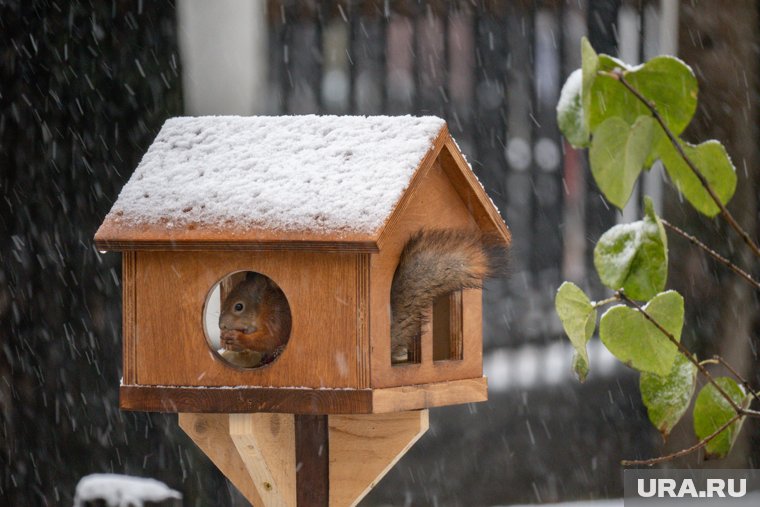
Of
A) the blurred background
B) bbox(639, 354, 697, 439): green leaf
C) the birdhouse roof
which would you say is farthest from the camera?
the blurred background

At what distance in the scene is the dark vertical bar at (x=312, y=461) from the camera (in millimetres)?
1666

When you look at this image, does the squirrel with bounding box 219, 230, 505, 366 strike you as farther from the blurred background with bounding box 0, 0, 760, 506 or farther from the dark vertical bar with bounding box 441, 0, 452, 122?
the dark vertical bar with bounding box 441, 0, 452, 122

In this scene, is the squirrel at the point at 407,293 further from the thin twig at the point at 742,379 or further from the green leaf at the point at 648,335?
the green leaf at the point at 648,335

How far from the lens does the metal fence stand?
3268 millimetres

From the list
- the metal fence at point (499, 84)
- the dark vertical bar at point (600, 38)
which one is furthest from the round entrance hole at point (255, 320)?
the dark vertical bar at point (600, 38)

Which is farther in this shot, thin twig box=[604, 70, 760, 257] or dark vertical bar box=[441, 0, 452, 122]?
dark vertical bar box=[441, 0, 452, 122]

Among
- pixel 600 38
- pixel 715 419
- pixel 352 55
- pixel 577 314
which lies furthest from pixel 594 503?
pixel 577 314

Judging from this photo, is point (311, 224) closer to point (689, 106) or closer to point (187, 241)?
point (187, 241)

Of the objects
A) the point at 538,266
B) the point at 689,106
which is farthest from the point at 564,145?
the point at 689,106

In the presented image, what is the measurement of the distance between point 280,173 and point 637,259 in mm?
977

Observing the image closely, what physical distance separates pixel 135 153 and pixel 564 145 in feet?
5.09

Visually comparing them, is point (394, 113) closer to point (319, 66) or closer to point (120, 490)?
point (319, 66)

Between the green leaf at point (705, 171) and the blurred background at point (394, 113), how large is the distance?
1837mm

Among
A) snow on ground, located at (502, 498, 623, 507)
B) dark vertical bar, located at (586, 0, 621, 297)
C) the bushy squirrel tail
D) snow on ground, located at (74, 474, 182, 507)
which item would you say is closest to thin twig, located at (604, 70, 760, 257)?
the bushy squirrel tail
